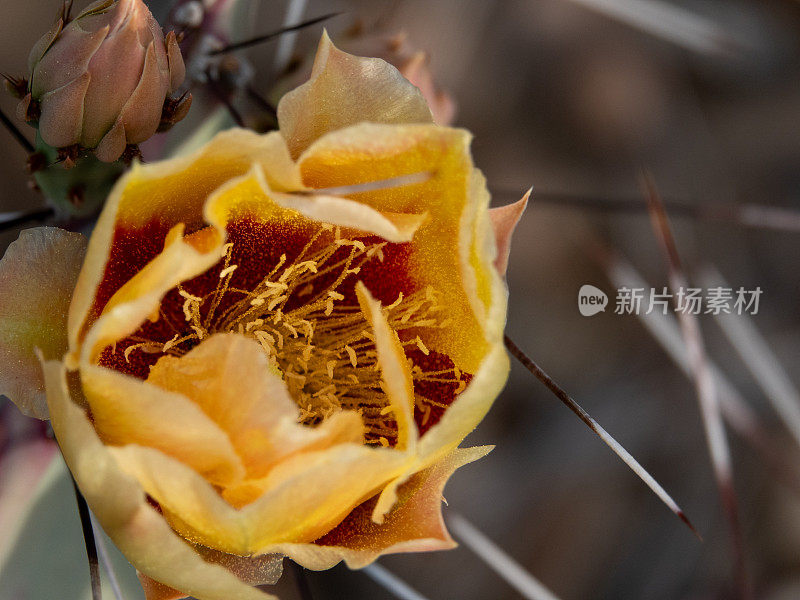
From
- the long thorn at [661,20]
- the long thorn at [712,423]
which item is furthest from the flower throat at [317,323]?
the long thorn at [661,20]

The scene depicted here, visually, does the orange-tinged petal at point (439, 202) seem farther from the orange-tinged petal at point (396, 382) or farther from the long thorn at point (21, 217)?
the long thorn at point (21, 217)

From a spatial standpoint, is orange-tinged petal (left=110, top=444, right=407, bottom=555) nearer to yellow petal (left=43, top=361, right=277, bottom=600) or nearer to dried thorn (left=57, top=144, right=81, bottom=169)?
yellow petal (left=43, top=361, right=277, bottom=600)

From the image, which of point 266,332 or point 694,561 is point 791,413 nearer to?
point 694,561

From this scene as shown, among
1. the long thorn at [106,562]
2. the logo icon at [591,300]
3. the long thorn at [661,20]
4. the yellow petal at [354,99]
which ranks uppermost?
the yellow petal at [354,99]

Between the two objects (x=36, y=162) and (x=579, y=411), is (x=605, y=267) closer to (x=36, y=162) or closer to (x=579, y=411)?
(x=579, y=411)

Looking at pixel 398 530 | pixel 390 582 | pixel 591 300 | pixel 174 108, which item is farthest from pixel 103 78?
pixel 591 300

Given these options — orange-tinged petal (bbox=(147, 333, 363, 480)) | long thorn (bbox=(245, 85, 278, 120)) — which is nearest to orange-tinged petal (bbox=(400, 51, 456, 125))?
long thorn (bbox=(245, 85, 278, 120))
